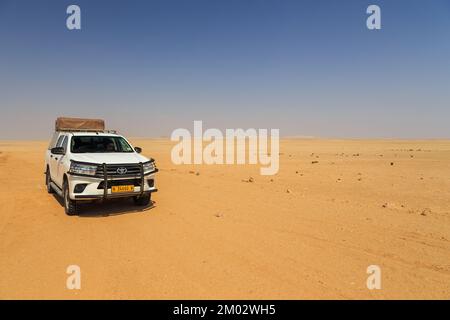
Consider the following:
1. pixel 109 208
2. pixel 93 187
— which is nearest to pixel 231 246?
pixel 93 187

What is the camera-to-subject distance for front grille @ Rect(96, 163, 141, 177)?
7461 mm

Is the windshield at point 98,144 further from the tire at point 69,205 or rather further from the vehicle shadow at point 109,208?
the vehicle shadow at point 109,208

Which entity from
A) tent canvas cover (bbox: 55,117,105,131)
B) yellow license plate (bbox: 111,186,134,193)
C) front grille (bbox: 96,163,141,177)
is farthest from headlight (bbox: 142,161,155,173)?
tent canvas cover (bbox: 55,117,105,131)

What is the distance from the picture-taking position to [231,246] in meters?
5.53

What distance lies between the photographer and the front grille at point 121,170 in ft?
24.5

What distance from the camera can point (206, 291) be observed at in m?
3.94

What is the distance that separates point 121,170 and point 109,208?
1490 mm

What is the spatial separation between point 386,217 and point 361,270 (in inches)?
135

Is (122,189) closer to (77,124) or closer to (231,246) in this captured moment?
(231,246)

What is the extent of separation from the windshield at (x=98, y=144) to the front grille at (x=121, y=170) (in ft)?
5.52

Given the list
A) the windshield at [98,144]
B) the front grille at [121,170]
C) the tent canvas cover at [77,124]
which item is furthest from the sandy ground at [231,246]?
the tent canvas cover at [77,124]

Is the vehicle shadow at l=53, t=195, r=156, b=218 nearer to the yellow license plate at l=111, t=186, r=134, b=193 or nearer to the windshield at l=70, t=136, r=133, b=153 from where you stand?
the yellow license plate at l=111, t=186, r=134, b=193

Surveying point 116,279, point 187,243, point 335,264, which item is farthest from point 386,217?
point 116,279
